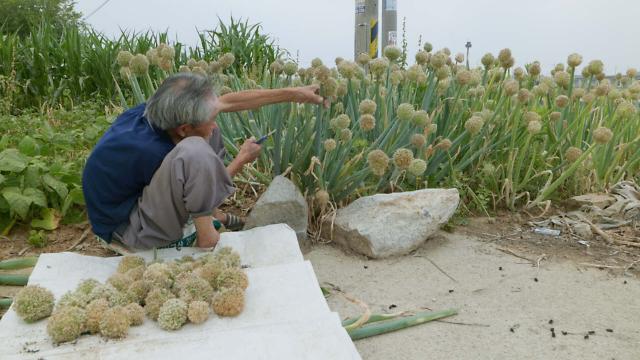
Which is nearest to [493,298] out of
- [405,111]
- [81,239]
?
[405,111]

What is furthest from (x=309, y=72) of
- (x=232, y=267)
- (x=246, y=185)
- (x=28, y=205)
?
(x=28, y=205)

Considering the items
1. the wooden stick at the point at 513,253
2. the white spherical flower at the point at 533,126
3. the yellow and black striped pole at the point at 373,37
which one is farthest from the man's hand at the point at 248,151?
the yellow and black striped pole at the point at 373,37

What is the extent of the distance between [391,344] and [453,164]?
1351 mm

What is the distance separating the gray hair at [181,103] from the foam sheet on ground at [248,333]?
565mm

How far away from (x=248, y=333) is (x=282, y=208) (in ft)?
2.59

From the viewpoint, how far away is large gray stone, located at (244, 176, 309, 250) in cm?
225

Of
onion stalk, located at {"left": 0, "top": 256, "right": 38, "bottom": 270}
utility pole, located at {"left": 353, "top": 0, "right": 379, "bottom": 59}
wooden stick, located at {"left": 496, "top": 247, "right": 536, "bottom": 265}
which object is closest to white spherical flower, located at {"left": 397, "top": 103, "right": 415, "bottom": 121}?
wooden stick, located at {"left": 496, "top": 247, "right": 536, "bottom": 265}

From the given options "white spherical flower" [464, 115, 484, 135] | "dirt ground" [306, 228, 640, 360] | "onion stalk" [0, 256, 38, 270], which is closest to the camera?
"dirt ground" [306, 228, 640, 360]

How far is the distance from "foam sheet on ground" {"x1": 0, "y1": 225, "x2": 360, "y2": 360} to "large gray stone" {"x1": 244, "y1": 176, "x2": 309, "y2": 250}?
1.32ft

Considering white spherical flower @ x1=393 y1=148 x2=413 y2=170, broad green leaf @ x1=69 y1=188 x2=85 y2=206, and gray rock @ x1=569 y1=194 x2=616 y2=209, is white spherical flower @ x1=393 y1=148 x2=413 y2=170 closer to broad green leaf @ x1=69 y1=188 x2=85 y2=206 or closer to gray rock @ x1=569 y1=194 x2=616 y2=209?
gray rock @ x1=569 y1=194 x2=616 y2=209

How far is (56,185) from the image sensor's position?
2.44 m

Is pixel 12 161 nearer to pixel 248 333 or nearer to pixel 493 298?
pixel 248 333

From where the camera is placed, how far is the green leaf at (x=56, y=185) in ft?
7.97

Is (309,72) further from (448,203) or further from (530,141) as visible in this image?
(530,141)
